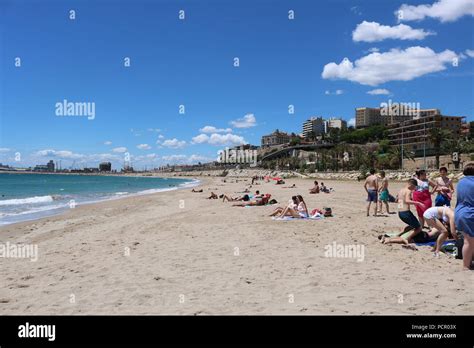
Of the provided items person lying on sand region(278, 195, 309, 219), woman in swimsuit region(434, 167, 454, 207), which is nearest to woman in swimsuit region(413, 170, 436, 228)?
woman in swimsuit region(434, 167, 454, 207)

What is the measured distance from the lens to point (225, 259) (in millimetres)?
7309

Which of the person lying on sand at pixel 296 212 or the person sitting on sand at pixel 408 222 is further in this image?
the person lying on sand at pixel 296 212

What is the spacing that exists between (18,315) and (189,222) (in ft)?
27.4

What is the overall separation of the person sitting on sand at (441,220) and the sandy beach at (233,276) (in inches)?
11.6

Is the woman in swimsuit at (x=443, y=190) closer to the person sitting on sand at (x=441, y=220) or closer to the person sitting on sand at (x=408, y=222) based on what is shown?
the person sitting on sand at (x=408, y=222)

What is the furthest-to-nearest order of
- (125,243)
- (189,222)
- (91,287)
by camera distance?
1. (189,222)
2. (125,243)
3. (91,287)

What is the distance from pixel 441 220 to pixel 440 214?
0.22m

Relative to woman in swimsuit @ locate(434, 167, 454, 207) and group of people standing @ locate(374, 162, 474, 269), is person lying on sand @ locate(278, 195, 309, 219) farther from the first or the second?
woman in swimsuit @ locate(434, 167, 454, 207)
